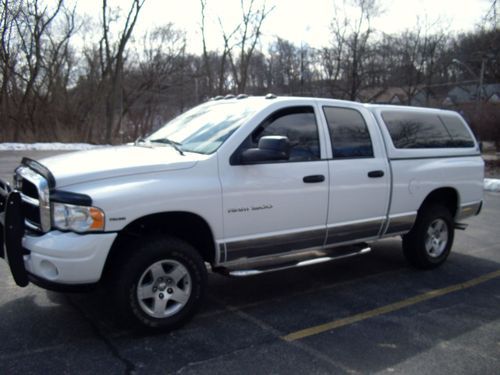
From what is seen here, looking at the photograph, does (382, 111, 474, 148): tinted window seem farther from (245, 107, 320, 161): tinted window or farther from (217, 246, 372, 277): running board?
(217, 246, 372, 277): running board

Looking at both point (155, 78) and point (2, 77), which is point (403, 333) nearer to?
point (2, 77)

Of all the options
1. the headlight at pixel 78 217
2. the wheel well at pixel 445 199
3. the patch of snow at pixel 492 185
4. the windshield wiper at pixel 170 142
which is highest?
the windshield wiper at pixel 170 142

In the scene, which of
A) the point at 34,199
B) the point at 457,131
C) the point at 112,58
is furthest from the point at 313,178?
the point at 112,58

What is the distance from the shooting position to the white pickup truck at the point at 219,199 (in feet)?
11.2

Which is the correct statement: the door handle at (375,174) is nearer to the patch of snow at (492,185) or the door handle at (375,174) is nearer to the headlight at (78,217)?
the headlight at (78,217)

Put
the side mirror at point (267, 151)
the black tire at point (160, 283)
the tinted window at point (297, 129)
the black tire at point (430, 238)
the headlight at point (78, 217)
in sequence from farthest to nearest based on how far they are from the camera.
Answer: the black tire at point (430, 238) → the tinted window at point (297, 129) → the side mirror at point (267, 151) → the black tire at point (160, 283) → the headlight at point (78, 217)

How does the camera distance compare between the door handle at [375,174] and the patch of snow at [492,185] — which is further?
the patch of snow at [492,185]

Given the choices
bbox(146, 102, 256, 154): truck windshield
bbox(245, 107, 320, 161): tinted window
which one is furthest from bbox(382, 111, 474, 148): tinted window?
bbox(146, 102, 256, 154): truck windshield

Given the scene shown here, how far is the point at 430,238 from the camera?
581 centimetres

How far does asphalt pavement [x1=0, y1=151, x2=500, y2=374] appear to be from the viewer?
11.1ft

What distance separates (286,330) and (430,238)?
8.87 ft

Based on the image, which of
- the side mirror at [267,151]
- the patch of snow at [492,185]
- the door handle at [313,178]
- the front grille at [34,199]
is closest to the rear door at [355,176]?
the door handle at [313,178]

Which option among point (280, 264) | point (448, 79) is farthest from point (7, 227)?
point (448, 79)

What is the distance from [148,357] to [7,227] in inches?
54.7
